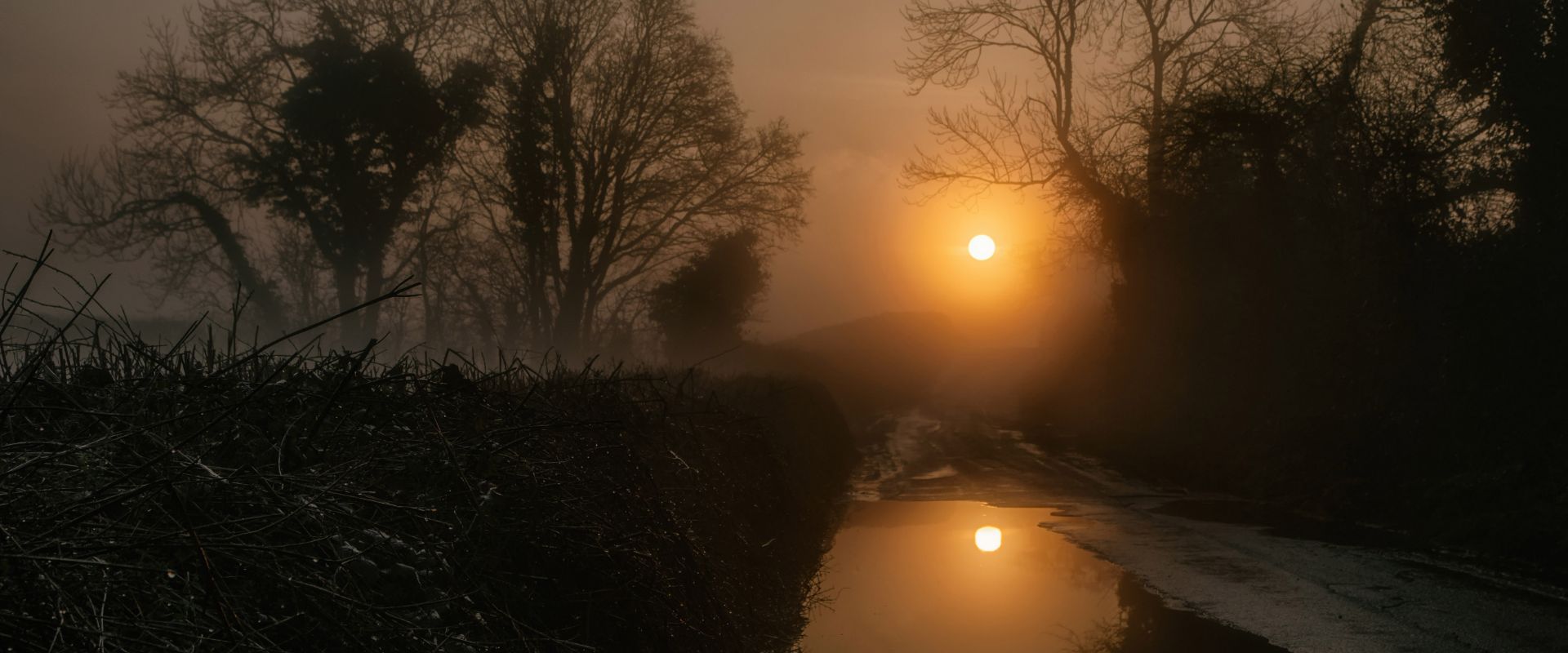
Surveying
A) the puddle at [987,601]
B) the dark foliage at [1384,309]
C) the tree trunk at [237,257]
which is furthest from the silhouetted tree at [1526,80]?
the tree trunk at [237,257]

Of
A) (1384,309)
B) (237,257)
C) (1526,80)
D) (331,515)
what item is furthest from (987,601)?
(237,257)

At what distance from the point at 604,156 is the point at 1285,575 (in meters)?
25.0

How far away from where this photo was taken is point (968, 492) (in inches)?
606

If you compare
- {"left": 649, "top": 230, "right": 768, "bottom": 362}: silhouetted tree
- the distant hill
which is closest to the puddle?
the distant hill

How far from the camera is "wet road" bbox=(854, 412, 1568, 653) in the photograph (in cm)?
688

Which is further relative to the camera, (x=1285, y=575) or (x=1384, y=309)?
(x=1384, y=309)

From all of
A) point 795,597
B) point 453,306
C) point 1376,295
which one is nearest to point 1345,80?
point 1376,295

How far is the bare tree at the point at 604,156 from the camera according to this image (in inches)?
1180

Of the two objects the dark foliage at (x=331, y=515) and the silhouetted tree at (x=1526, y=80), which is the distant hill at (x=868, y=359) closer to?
the silhouetted tree at (x=1526, y=80)

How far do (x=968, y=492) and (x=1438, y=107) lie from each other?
8.14 meters

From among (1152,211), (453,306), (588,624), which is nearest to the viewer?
(588,624)

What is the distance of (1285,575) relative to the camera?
28.9 ft

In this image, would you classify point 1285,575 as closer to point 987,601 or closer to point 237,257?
point 987,601

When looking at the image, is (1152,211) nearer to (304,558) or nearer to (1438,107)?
(1438,107)
